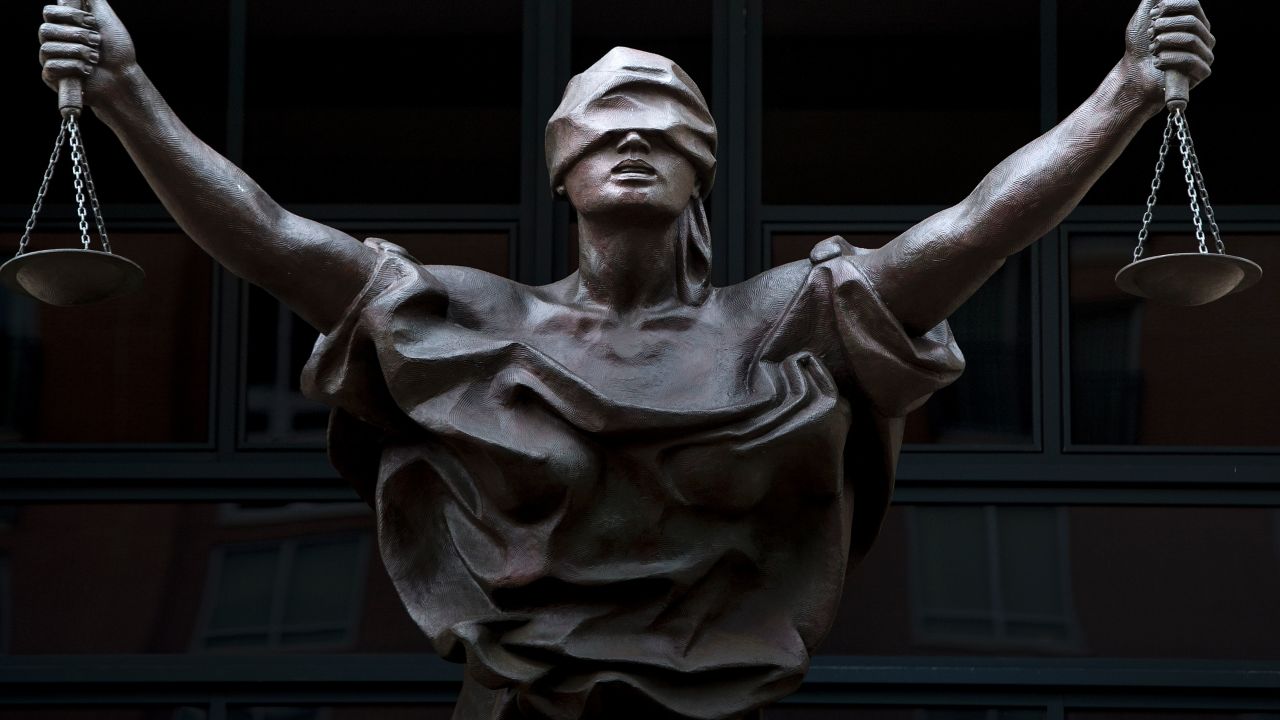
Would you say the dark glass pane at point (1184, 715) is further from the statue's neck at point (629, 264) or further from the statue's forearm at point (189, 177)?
the statue's forearm at point (189, 177)

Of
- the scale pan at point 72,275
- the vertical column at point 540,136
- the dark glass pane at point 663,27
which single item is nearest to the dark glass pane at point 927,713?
the vertical column at point 540,136

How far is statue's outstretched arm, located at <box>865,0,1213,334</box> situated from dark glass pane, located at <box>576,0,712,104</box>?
260cm

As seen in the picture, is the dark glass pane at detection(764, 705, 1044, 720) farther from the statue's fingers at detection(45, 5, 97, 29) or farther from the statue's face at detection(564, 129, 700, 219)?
the statue's fingers at detection(45, 5, 97, 29)

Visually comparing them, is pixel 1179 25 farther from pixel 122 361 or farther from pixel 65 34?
pixel 122 361

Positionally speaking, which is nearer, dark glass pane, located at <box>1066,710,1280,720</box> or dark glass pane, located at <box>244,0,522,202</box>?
dark glass pane, located at <box>1066,710,1280,720</box>

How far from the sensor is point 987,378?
8633 mm

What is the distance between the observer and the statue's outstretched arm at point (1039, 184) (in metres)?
6.03

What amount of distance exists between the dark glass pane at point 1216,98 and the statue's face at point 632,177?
2726mm

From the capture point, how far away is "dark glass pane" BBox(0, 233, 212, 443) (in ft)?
28.4

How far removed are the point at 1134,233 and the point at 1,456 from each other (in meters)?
3.86

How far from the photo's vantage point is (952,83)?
8.71m

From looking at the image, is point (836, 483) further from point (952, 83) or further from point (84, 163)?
point (952, 83)

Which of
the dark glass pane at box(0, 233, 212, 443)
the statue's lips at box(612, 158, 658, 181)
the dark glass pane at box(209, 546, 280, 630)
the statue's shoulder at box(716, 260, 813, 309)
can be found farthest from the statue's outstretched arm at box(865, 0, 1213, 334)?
the dark glass pane at box(0, 233, 212, 443)

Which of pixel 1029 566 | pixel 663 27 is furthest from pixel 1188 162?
pixel 663 27
